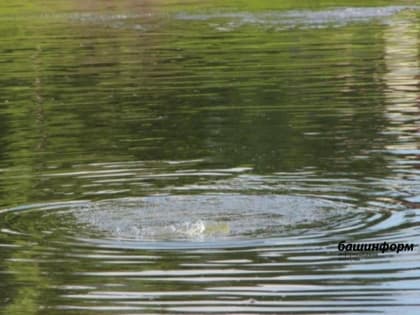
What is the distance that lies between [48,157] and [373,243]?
7663mm

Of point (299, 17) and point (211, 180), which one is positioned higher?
point (211, 180)

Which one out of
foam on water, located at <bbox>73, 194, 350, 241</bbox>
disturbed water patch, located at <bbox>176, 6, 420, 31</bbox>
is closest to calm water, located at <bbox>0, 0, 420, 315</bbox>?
foam on water, located at <bbox>73, 194, 350, 241</bbox>

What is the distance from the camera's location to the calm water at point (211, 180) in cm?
1193

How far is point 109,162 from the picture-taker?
736 inches

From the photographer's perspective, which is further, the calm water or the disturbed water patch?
the disturbed water patch

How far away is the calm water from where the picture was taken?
11.9m

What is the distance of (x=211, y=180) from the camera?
16.8 meters
